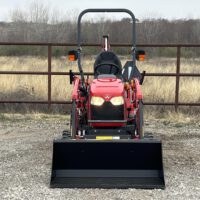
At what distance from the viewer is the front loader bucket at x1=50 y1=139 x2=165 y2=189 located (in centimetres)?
514

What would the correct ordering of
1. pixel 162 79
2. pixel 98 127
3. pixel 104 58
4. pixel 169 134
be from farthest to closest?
1. pixel 162 79
2. pixel 169 134
3. pixel 104 58
4. pixel 98 127

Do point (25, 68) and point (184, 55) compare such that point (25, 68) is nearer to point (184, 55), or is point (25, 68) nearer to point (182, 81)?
point (182, 81)

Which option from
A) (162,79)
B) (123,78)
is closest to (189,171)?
(123,78)

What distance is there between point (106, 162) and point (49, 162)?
115 centimetres

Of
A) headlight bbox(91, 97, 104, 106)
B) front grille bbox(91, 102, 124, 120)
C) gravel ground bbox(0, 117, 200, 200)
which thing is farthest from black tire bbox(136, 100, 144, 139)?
gravel ground bbox(0, 117, 200, 200)

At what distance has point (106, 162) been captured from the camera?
520cm

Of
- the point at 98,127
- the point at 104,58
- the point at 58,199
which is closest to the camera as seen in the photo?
the point at 58,199

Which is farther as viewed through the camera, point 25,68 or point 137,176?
point 25,68

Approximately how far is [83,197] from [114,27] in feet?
78.4

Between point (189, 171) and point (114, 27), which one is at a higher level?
point (114, 27)

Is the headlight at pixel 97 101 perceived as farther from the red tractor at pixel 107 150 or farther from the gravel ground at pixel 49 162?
the gravel ground at pixel 49 162

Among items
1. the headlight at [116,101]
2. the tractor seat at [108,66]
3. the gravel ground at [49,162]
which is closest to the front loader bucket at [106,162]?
the gravel ground at [49,162]

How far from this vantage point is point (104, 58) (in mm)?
6117

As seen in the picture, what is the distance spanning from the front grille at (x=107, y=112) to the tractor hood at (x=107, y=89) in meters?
0.10
